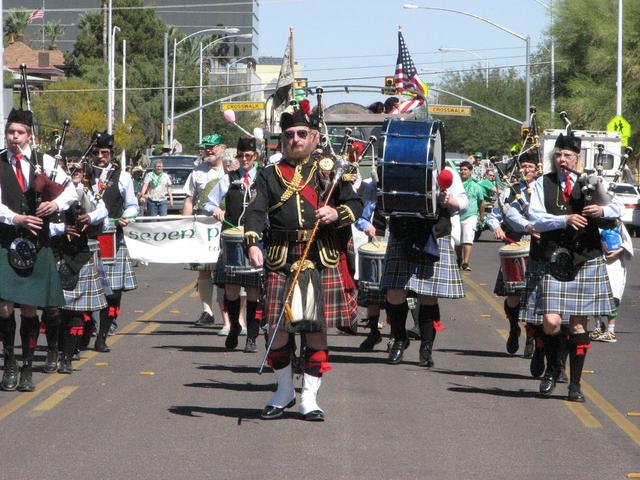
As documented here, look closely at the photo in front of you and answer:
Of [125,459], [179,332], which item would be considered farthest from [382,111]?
[125,459]

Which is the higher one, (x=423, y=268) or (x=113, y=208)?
(x=113, y=208)

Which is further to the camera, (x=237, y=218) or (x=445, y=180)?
(x=237, y=218)

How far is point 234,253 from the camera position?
13078 millimetres

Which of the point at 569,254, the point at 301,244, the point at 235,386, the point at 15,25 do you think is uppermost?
the point at 15,25

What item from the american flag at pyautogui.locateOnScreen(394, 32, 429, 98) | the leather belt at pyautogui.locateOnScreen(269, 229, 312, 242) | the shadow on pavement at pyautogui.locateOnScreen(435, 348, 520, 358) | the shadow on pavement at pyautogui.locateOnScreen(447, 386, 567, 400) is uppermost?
the american flag at pyautogui.locateOnScreen(394, 32, 429, 98)

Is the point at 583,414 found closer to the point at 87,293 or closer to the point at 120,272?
the point at 87,293

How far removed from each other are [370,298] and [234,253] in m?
1.43

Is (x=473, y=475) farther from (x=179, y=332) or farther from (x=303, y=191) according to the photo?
(x=179, y=332)

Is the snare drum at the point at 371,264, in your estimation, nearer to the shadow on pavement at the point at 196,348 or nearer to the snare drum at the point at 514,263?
the snare drum at the point at 514,263

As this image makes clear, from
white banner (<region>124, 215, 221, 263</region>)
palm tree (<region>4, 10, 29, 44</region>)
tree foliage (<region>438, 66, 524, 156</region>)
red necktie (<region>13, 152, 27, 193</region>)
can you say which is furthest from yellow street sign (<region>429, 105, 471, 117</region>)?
palm tree (<region>4, 10, 29, 44</region>)

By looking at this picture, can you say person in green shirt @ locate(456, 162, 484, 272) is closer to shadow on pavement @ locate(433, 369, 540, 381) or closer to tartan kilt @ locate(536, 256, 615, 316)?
shadow on pavement @ locate(433, 369, 540, 381)

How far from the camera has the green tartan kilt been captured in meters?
10.1

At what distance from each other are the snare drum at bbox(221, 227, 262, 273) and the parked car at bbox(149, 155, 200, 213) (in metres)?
24.6

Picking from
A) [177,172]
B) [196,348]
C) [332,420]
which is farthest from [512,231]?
[177,172]
